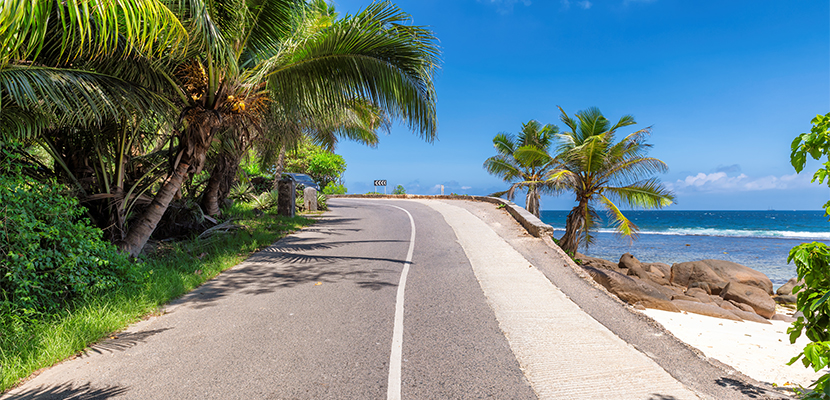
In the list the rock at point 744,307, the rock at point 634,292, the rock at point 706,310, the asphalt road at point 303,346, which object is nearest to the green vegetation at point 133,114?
the asphalt road at point 303,346

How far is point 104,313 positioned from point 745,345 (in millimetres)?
9555

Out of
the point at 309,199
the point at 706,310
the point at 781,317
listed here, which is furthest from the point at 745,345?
the point at 309,199

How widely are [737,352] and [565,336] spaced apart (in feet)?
11.8

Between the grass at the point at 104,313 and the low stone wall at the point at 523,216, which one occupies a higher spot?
the low stone wall at the point at 523,216

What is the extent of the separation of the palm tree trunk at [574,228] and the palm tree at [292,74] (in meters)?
8.17

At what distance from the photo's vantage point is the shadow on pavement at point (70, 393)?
10.8ft

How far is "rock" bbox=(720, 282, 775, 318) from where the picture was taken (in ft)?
37.6

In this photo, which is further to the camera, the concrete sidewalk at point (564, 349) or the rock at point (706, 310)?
the rock at point (706, 310)

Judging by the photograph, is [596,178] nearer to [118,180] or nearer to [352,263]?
[352,263]

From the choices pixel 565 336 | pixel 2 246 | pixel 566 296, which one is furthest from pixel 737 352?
pixel 2 246

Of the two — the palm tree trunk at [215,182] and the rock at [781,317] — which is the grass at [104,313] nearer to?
the palm tree trunk at [215,182]

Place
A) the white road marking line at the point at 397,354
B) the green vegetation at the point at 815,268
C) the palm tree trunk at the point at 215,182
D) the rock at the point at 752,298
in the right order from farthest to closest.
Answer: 1. the palm tree trunk at the point at 215,182
2. the rock at the point at 752,298
3. the white road marking line at the point at 397,354
4. the green vegetation at the point at 815,268

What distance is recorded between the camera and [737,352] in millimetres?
6191

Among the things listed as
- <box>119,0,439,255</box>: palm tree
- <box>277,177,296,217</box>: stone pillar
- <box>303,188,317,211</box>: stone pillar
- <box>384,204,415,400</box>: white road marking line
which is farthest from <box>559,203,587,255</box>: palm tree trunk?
<box>303,188,317,211</box>: stone pillar
